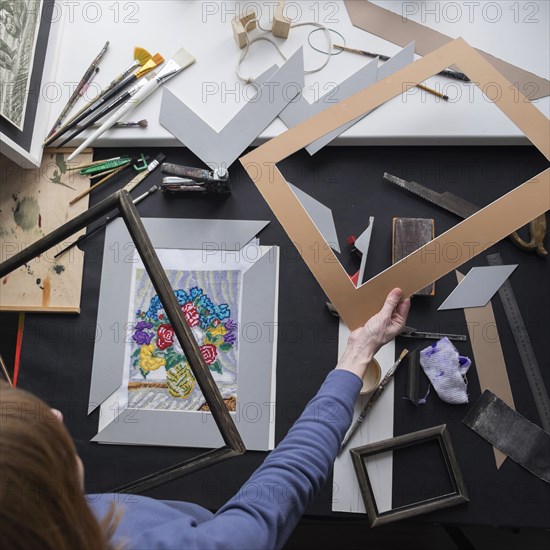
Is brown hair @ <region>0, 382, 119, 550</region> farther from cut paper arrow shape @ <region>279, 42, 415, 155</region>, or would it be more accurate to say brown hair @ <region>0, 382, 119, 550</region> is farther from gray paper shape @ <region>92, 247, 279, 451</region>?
cut paper arrow shape @ <region>279, 42, 415, 155</region>

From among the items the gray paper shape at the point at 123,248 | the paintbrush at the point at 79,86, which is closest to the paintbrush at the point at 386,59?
the gray paper shape at the point at 123,248

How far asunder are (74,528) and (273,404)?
61 cm

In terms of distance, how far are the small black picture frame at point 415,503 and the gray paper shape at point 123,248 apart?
1.69 ft

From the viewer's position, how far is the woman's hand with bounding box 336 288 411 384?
100 centimetres

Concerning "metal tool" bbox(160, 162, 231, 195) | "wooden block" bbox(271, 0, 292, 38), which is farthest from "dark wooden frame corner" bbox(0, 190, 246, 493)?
"wooden block" bbox(271, 0, 292, 38)

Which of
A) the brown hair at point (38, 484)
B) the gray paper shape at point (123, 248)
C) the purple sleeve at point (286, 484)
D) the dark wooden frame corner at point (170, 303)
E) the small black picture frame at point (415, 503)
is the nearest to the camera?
the brown hair at point (38, 484)

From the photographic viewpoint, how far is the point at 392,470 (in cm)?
110

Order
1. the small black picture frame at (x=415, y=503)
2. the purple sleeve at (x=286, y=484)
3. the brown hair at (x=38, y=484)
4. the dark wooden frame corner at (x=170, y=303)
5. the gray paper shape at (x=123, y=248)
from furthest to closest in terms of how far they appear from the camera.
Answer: the gray paper shape at (x=123, y=248) < the small black picture frame at (x=415, y=503) < the dark wooden frame corner at (x=170, y=303) < the purple sleeve at (x=286, y=484) < the brown hair at (x=38, y=484)

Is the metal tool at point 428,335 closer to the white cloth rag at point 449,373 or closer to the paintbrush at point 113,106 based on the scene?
the white cloth rag at point 449,373

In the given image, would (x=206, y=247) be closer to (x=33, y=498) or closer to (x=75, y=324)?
(x=75, y=324)

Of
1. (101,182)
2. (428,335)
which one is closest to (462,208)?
(428,335)

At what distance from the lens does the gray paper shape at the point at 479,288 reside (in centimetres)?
115

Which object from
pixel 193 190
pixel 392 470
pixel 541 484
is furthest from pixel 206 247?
pixel 541 484

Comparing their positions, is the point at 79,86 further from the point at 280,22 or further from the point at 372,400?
the point at 372,400
